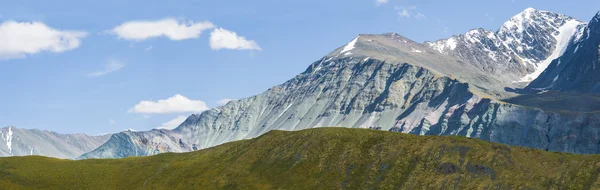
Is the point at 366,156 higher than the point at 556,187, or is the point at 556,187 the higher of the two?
the point at 366,156

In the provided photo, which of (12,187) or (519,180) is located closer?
(519,180)

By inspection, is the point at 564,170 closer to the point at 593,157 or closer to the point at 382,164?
the point at 593,157

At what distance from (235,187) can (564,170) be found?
87768 mm

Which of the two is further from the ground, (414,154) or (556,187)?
(414,154)

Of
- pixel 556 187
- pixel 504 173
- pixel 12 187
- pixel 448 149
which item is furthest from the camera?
pixel 12 187

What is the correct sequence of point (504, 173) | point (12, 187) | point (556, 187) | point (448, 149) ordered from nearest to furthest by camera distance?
1. point (556, 187)
2. point (504, 173)
3. point (448, 149)
4. point (12, 187)

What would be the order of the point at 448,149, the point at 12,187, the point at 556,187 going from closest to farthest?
the point at 556,187 < the point at 448,149 < the point at 12,187

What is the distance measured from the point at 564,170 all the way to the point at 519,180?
→ 11105mm

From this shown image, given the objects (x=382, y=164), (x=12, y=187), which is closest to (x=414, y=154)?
(x=382, y=164)

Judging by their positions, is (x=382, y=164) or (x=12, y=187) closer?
(x=382, y=164)

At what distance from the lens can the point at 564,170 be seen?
531ft

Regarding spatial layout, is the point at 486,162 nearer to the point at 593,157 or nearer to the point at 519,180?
the point at 519,180

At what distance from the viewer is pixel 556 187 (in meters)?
156

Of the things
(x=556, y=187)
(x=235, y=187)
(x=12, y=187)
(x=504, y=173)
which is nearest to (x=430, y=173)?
(x=504, y=173)
